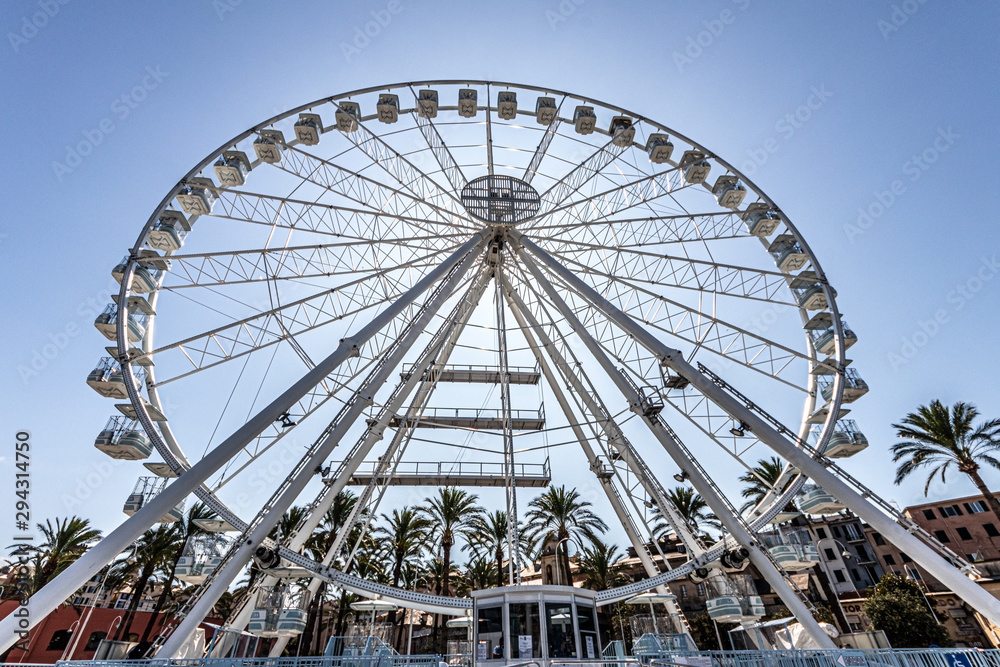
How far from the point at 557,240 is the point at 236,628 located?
63.8 feet

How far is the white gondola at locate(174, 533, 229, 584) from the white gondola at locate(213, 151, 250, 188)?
540 inches

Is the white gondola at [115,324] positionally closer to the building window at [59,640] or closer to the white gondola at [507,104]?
the white gondola at [507,104]

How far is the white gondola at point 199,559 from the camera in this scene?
18.0m

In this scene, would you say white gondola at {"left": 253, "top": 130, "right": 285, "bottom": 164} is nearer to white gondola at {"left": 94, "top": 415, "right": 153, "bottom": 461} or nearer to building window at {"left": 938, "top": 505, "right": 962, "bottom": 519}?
white gondola at {"left": 94, "top": 415, "right": 153, "bottom": 461}

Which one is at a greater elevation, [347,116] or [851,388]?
[347,116]

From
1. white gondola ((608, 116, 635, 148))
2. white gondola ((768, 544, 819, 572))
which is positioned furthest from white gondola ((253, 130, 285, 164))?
white gondola ((768, 544, 819, 572))

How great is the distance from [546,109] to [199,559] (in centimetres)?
2336

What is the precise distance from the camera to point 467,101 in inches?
1019

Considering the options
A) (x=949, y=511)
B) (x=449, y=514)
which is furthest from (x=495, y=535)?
(x=949, y=511)

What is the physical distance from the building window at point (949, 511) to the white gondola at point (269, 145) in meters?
62.7

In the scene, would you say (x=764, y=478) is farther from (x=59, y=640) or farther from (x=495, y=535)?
(x=59, y=640)

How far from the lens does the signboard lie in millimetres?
13883

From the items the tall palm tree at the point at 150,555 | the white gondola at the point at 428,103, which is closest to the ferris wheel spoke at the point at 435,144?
the white gondola at the point at 428,103

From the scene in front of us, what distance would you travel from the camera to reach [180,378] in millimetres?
17969
